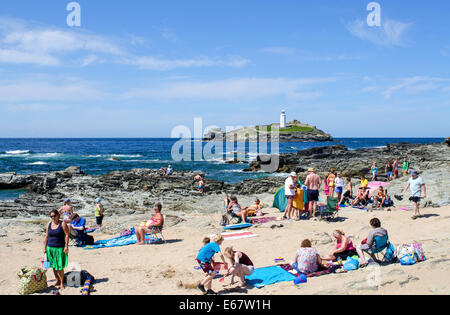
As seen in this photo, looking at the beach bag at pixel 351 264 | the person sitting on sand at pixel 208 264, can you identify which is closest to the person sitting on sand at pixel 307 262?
the beach bag at pixel 351 264

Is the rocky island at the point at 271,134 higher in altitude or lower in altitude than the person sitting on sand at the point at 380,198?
higher

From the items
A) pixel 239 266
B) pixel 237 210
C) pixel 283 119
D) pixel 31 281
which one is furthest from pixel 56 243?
pixel 283 119

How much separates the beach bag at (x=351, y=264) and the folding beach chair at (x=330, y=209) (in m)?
4.76

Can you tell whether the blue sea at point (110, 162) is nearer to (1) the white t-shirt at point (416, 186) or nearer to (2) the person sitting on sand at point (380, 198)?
(2) the person sitting on sand at point (380, 198)

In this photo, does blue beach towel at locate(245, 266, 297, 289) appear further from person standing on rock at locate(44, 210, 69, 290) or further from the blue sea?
the blue sea

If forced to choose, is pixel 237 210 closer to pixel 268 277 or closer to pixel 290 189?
pixel 290 189

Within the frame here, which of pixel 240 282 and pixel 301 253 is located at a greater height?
pixel 301 253

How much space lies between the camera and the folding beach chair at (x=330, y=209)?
11547 mm

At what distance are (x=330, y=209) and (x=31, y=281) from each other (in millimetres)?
9197

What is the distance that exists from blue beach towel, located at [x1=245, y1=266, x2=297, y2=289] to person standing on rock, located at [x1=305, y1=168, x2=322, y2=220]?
483 centimetres
